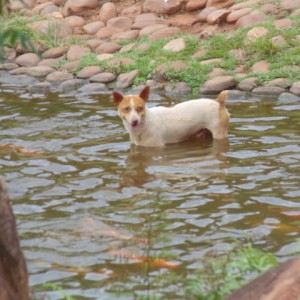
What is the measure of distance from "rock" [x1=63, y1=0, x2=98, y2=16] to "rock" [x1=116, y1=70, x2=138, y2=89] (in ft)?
9.65

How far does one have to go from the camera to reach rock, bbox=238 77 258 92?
12.0 m

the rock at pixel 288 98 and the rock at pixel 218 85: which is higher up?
the rock at pixel 218 85

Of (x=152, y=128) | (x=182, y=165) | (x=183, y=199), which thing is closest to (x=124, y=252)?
(x=183, y=199)

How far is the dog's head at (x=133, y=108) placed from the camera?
9.63 metres

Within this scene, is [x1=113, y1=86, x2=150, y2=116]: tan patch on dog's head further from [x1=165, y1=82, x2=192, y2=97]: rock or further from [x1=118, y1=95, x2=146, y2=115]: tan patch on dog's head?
[x1=165, y1=82, x2=192, y2=97]: rock

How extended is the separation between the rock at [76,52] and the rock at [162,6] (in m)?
1.40

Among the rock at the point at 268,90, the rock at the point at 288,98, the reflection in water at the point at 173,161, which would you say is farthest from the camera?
the rock at the point at 268,90

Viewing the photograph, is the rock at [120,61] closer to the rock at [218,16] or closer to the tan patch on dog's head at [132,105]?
the rock at [218,16]

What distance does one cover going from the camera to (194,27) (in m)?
14.2

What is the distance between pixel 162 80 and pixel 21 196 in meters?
4.96

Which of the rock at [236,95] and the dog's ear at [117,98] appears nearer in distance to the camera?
the dog's ear at [117,98]

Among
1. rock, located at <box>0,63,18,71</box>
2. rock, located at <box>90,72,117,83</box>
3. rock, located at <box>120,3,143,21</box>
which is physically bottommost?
rock, located at <box>90,72,117,83</box>

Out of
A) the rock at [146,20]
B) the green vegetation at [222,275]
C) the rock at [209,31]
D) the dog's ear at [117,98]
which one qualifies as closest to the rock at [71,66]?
the rock at [146,20]

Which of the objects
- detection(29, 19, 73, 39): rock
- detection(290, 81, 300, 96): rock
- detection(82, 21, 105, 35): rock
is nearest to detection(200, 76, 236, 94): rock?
detection(290, 81, 300, 96): rock
